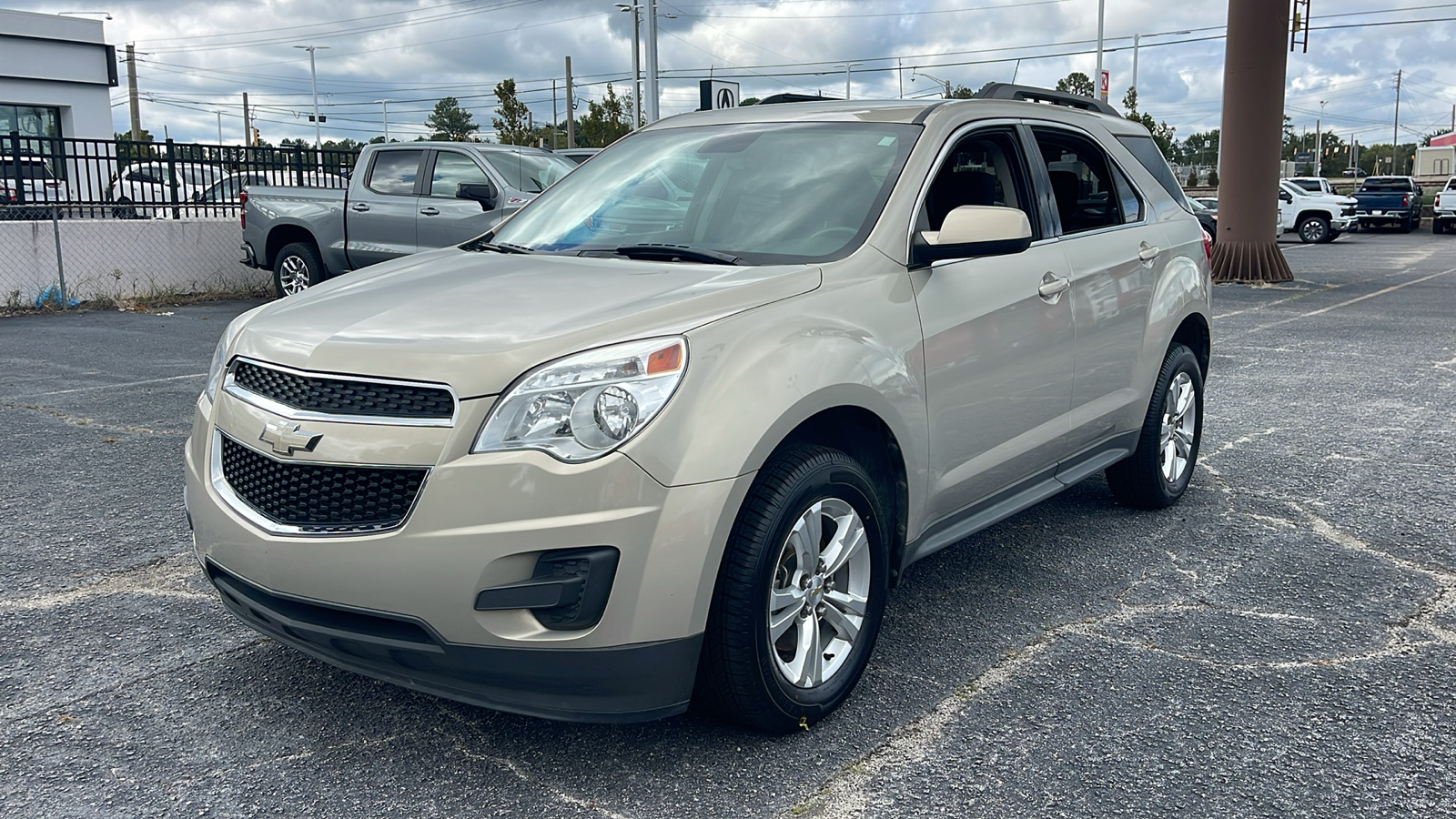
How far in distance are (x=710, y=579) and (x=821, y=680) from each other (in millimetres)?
627

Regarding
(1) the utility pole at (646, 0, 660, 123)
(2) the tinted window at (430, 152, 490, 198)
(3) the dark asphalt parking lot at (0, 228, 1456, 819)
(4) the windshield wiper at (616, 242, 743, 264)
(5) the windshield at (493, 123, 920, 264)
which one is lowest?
(3) the dark asphalt parking lot at (0, 228, 1456, 819)

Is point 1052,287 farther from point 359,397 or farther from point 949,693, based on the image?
point 359,397

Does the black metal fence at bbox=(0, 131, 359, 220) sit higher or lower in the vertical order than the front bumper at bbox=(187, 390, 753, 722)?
higher

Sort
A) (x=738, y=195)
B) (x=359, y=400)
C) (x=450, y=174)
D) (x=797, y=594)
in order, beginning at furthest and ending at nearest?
(x=450, y=174) → (x=738, y=195) → (x=797, y=594) → (x=359, y=400)

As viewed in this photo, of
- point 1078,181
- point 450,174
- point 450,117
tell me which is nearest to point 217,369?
point 1078,181

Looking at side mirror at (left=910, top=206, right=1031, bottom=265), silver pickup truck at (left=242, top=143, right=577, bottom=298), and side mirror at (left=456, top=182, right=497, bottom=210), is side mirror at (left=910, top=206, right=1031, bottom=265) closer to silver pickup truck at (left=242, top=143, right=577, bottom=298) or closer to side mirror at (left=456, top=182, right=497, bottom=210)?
side mirror at (left=456, top=182, right=497, bottom=210)

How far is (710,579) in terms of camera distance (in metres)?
2.85

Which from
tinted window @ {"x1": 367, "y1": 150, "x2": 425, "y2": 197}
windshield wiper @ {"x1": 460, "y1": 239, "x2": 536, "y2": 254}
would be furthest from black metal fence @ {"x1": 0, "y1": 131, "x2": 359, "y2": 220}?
windshield wiper @ {"x1": 460, "y1": 239, "x2": 536, "y2": 254}

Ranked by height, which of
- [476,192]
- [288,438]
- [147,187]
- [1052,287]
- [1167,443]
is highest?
[147,187]

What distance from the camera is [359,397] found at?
9.39 feet

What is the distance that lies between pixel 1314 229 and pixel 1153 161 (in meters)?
32.0

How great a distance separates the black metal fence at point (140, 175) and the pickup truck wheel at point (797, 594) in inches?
539

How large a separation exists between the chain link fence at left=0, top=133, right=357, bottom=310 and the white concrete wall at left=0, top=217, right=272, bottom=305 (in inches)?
0.5

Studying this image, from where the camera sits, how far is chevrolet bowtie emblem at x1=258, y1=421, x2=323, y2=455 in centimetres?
286
